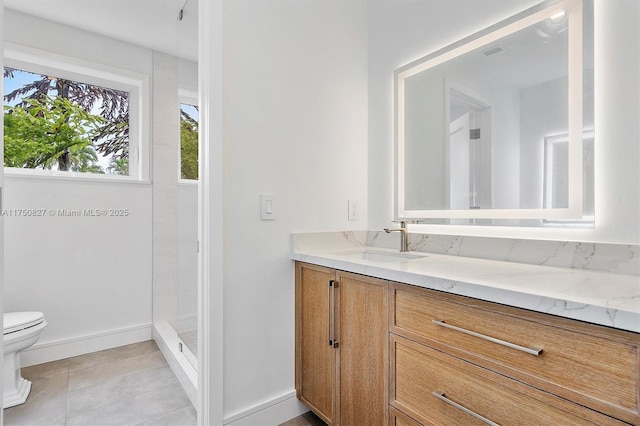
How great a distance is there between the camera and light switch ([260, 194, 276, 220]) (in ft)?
5.08

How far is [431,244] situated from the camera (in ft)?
5.34

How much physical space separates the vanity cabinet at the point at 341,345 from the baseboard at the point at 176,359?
0.61m

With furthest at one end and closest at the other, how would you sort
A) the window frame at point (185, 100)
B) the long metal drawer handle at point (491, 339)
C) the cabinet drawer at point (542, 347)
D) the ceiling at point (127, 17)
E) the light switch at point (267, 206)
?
the ceiling at point (127, 17) → the window frame at point (185, 100) → the light switch at point (267, 206) → the long metal drawer handle at point (491, 339) → the cabinet drawer at point (542, 347)

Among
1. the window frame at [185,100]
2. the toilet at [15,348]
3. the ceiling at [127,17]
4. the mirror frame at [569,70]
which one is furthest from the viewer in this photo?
the ceiling at [127,17]

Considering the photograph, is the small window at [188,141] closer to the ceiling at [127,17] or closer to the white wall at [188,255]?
the white wall at [188,255]

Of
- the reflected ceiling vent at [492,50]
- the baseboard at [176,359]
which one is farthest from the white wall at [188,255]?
the reflected ceiling vent at [492,50]

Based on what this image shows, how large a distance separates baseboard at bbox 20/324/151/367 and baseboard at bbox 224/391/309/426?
5.11 feet

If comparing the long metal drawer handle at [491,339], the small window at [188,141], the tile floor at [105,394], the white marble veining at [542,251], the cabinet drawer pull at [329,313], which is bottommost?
the tile floor at [105,394]

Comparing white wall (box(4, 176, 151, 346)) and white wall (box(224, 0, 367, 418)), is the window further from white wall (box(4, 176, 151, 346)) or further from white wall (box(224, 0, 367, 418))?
white wall (box(224, 0, 367, 418))

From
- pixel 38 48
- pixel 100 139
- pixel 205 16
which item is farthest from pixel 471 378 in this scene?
pixel 38 48

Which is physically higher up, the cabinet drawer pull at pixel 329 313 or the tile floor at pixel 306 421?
the cabinet drawer pull at pixel 329 313

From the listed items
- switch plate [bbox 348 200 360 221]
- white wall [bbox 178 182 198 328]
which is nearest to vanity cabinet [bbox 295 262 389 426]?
switch plate [bbox 348 200 360 221]

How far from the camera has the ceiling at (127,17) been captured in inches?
84.3

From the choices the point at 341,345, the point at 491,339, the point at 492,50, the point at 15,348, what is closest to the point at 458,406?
the point at 491,339
